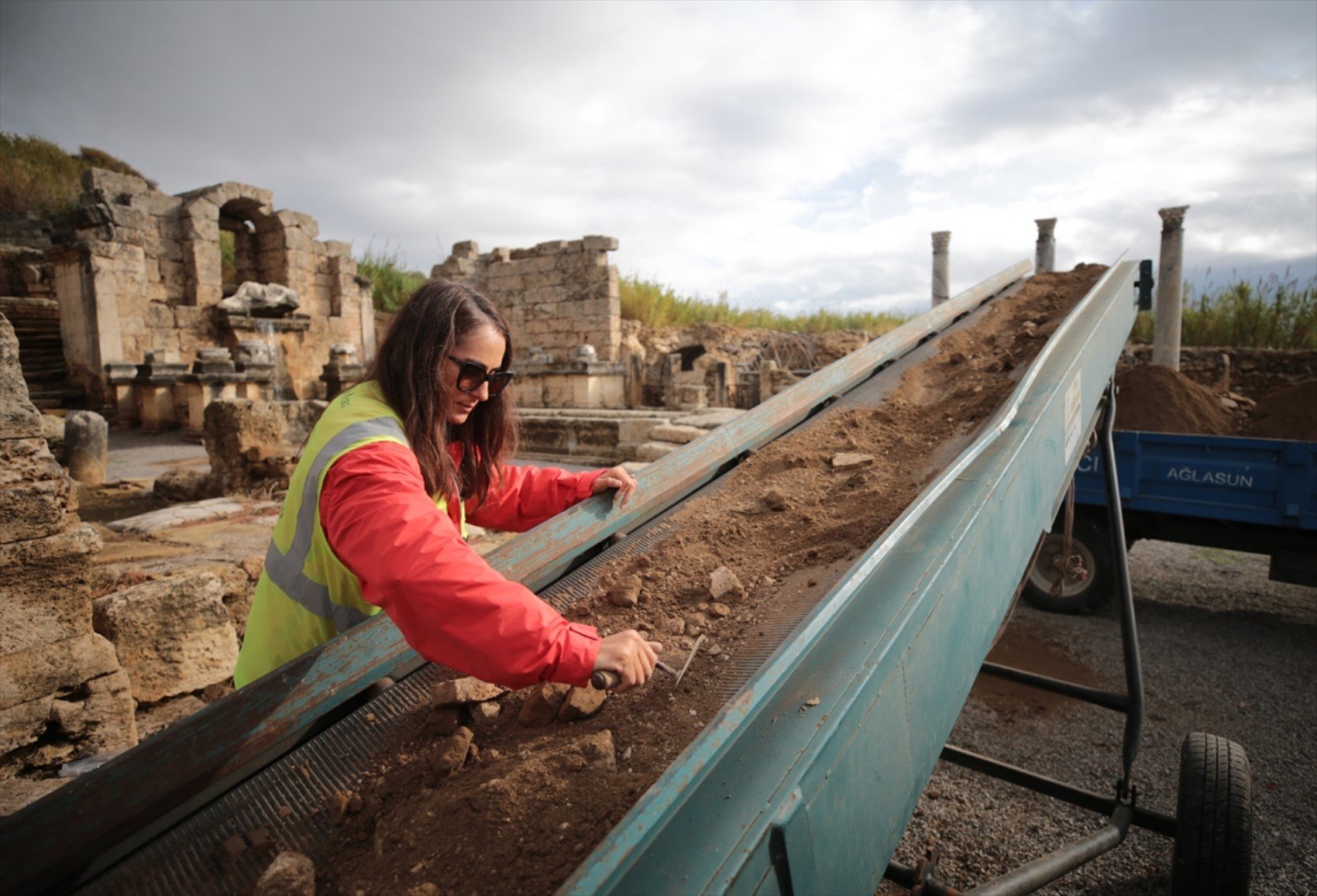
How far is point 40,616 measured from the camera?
2.31 meters

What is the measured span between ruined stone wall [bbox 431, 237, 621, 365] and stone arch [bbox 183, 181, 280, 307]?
3.48m

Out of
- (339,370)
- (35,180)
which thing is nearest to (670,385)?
(339,370)

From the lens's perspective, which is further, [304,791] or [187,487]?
[187,487]

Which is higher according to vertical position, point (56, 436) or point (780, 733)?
point (780, 733)

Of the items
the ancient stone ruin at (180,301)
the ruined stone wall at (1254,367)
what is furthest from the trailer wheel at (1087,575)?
the ancient stone ruin at (180,301)

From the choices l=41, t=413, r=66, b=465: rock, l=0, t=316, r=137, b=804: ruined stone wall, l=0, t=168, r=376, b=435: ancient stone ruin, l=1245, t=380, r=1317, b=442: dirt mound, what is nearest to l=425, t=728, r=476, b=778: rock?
l=0, t=316, r=137, b=804: ruined stone wall

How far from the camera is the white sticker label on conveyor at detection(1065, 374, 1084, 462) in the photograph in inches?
90.9

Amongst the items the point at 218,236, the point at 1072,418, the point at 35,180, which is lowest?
the point at 1072,418

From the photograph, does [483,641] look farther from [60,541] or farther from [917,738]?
[60,541]

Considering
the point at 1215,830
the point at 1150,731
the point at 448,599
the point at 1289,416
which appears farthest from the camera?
the point at 1289,416

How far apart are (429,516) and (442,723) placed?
0.40m

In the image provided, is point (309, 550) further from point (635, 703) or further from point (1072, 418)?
point (1072, 418)

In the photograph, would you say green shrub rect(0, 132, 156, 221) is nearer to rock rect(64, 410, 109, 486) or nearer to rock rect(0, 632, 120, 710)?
rock rect(64, 410, 109, 486)

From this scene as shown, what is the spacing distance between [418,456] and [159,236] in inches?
576
